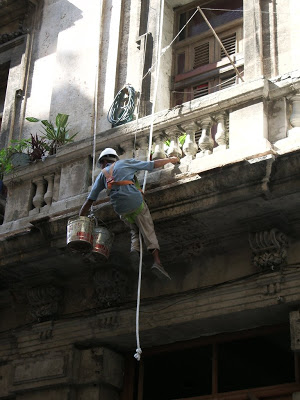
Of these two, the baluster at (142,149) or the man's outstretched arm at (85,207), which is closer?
the man's outstretched arm at (85,207)

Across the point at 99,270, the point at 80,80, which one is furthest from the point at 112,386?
the point at 80,80

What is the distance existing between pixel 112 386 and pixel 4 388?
1441 millimetres

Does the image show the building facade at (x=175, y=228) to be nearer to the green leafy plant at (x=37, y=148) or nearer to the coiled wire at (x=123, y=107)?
the coiled wire at (x=123, y=107)

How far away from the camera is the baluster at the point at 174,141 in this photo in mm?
9375

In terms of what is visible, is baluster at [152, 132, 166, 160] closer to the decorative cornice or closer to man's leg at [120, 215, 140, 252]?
man's leg at [120, 215, 140, 252]

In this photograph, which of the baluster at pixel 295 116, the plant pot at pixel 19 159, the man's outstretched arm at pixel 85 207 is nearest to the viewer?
the baluster at pixel 295 116

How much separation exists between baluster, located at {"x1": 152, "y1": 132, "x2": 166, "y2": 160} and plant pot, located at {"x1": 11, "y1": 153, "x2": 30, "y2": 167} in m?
2.09

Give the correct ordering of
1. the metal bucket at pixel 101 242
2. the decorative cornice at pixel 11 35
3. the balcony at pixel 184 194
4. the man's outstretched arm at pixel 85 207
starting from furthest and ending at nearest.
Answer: the decorative cornice at pixel 11 35 → the man's outstretched arm at pixel 85 207 → the metal bucket at pixel 101 242 → the balcony at pixel 184 194

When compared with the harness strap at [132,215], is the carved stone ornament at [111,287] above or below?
below

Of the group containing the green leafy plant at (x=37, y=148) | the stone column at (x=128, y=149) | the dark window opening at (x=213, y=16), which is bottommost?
the stone column at (x=128, y=149)

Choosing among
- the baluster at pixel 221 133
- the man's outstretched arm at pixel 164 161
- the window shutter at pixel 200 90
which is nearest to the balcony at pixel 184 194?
the baluster at pixel 221 133

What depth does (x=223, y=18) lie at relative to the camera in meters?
11.5

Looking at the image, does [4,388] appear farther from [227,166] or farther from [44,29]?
[44,29]

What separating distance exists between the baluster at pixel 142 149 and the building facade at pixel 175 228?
0.02 metres
